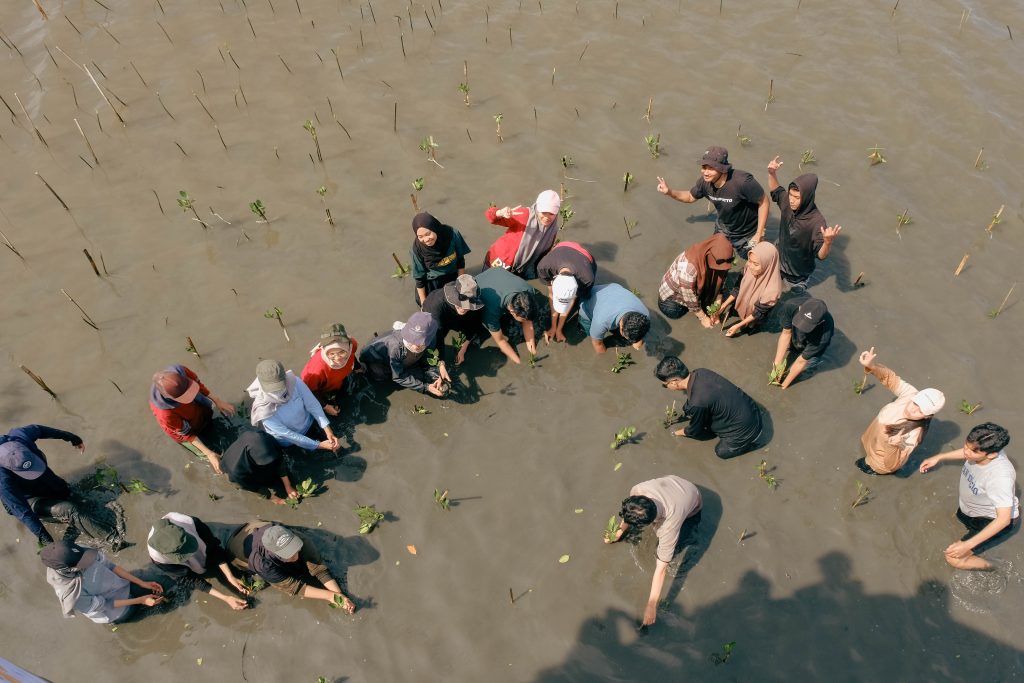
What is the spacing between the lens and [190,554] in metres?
5.59

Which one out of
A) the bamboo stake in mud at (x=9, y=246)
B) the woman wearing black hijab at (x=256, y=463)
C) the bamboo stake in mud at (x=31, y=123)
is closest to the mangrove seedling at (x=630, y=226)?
the woman wearing black hijab at (x=256, y=463)

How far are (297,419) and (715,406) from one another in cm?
454

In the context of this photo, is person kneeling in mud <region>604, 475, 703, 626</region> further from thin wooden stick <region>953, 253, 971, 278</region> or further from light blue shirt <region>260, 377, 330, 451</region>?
thin wooden stick <region>953, 253, 971, 278</region>

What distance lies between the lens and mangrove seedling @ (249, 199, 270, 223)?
900 cm

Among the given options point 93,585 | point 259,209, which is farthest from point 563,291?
point 93,585

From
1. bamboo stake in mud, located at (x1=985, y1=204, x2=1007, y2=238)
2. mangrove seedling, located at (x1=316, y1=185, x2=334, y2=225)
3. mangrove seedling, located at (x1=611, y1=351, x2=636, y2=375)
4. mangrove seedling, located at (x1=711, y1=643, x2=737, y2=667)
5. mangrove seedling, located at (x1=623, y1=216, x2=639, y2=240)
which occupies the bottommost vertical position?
mangrove seedling, located at (x1=711, y1=643, x2=737, y2=667)

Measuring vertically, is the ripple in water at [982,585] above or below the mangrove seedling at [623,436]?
below

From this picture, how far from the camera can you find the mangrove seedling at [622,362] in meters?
7.78

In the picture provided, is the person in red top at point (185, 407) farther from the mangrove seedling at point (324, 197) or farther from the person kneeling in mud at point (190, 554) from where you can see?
the mangrove seedling at point (324, 197)

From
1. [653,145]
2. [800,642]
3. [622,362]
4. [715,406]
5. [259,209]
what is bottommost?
[800,642]

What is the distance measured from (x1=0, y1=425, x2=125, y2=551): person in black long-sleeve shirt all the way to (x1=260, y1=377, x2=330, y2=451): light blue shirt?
2078 mm

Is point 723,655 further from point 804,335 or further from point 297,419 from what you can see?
point 297,419

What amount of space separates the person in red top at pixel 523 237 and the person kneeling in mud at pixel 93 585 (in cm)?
520

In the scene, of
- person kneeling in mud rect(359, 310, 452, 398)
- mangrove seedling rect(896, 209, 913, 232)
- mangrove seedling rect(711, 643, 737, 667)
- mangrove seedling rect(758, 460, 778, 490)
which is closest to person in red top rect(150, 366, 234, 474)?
person kneeling in mud rect(359, 310, 452, 398)
